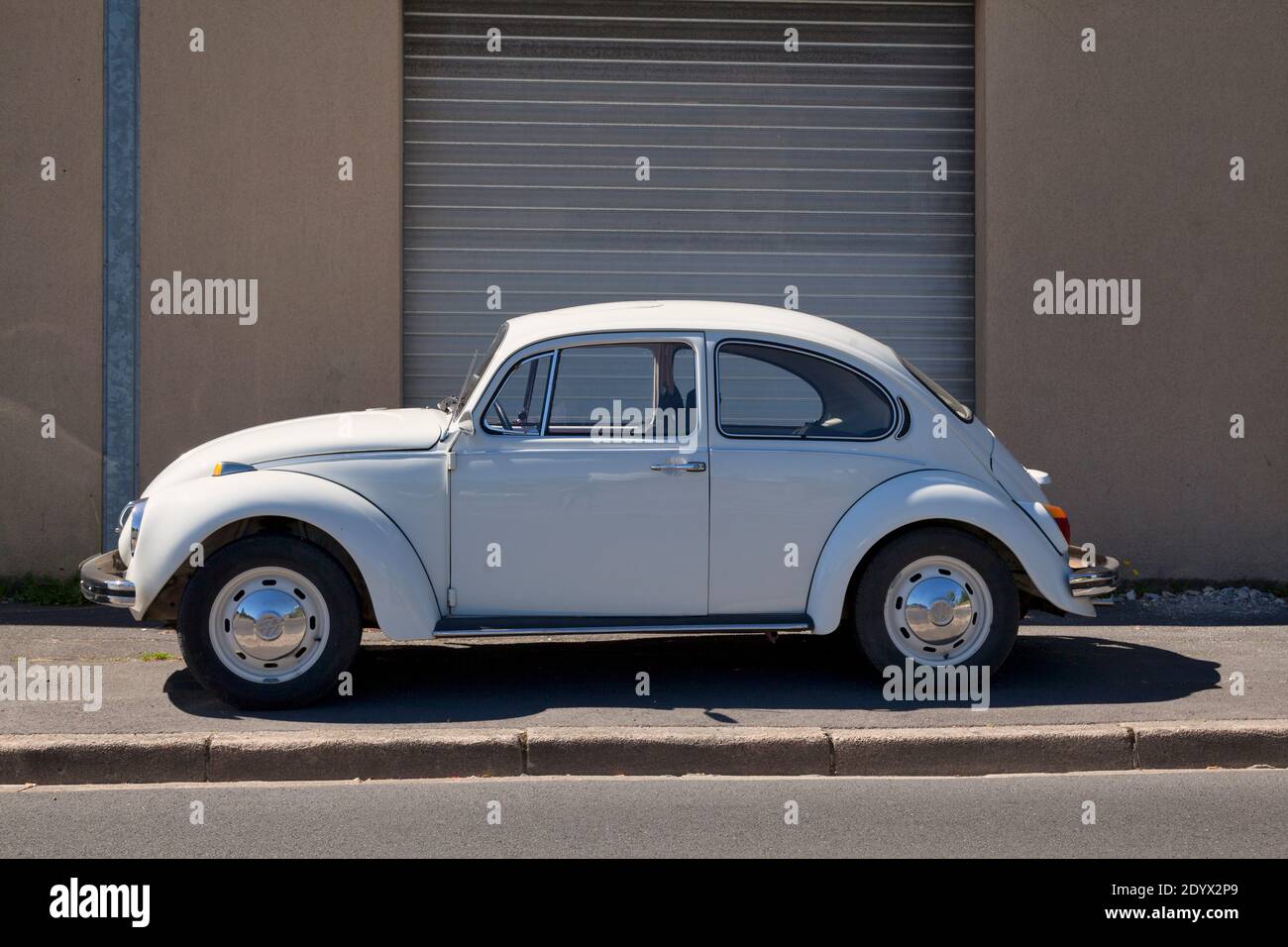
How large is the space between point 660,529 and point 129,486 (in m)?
5.02

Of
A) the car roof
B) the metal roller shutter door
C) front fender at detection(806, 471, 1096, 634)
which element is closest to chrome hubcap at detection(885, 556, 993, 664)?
front fender at detection(806, 471, 1096, 634)

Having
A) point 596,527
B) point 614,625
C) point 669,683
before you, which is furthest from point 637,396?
point 669,683

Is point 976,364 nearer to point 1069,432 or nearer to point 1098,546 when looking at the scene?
point 1069,432

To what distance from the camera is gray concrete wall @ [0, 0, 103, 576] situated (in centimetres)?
969

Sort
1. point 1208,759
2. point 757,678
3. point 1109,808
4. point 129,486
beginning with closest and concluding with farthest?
point 1109,808 < point 1208,759 < point 757,678 < point 129,486

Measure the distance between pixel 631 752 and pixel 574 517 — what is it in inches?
45.4

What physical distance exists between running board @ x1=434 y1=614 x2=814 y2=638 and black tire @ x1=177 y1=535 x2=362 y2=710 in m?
0.45

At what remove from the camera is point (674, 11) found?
405 inches

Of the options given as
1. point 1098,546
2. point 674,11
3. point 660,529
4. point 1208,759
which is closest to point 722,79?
point 674,11

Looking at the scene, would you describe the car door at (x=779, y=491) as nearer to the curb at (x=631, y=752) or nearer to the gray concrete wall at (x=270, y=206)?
the curb at (x=631, y=752)

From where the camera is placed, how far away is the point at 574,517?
6363mm

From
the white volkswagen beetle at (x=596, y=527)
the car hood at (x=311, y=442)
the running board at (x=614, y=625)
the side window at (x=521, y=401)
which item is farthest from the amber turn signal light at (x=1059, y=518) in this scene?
the car hood at (x=311, y=442)

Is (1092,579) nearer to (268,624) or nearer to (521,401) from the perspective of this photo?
(521,401)

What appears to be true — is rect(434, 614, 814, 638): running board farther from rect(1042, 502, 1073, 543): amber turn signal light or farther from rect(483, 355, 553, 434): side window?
rect(1042, 502, 1073, 543): amber turn signal light
